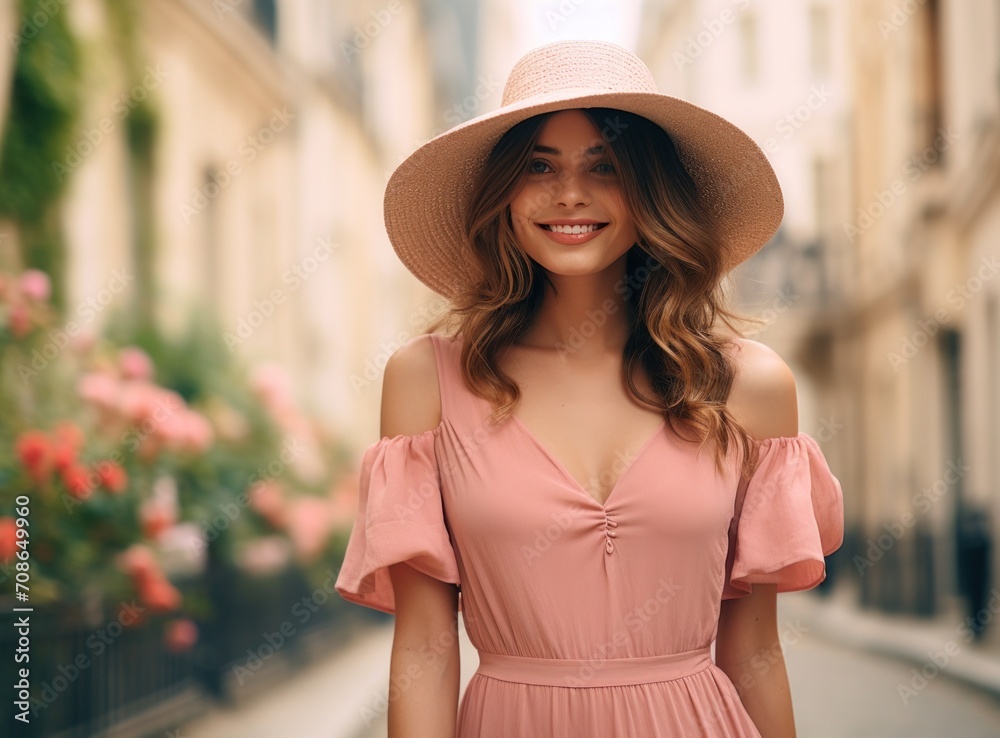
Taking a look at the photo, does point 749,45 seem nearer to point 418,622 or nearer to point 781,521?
point 781,521

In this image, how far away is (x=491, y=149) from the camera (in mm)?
2389

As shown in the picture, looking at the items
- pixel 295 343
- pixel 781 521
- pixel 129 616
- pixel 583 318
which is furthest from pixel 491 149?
pixel 295 343

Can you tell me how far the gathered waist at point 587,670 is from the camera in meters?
2.19

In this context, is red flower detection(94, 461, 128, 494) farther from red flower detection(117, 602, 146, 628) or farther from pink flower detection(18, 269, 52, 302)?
pink flower detection(18, 269, 52, 302)

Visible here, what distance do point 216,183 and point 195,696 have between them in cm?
458

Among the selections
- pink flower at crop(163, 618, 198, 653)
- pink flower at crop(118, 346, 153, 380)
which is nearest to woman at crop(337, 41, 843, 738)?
pink flower at crop(118, 346, 153, 380)

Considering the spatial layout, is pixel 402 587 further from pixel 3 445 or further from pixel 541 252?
pixel 3 445

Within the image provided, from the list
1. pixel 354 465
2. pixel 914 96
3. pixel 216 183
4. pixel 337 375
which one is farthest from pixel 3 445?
pixel 914 96

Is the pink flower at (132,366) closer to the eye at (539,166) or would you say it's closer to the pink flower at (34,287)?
the pink flower at (34,287)

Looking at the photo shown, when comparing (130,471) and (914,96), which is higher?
(914,96)

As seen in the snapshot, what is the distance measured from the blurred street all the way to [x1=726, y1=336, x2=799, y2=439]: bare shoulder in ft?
15.2

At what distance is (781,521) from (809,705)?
6648 millimetres

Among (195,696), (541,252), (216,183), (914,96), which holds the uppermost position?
(914,96)

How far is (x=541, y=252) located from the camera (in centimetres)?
A: 227
